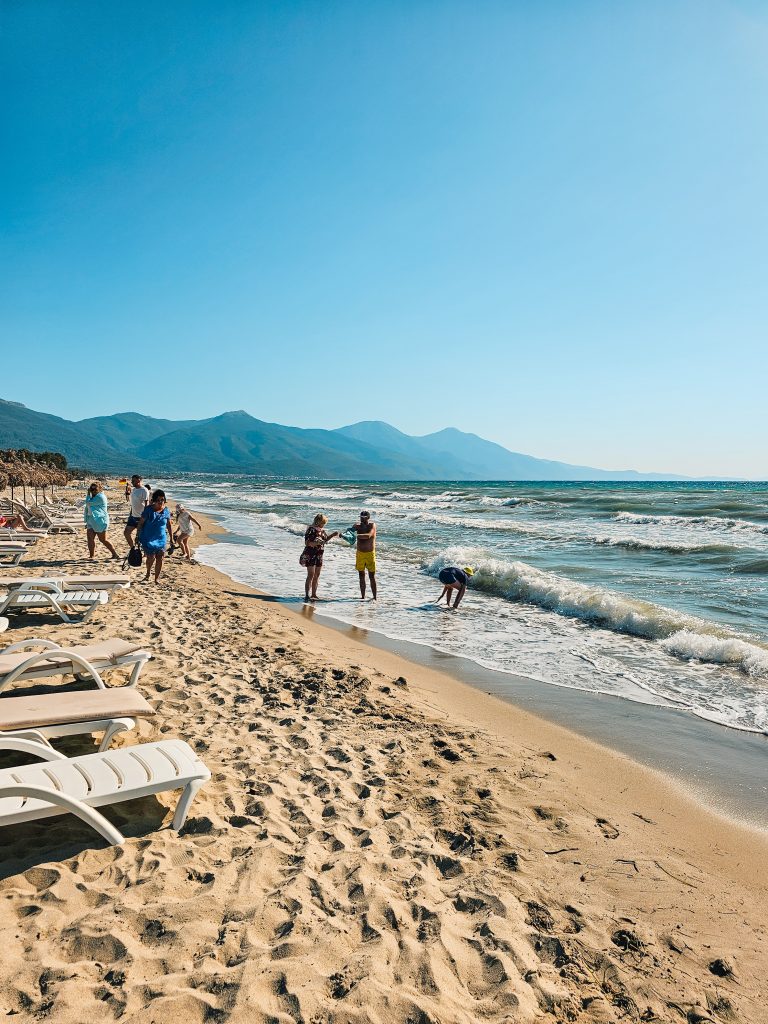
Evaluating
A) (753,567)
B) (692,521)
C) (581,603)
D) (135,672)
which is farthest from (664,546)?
(135,672)

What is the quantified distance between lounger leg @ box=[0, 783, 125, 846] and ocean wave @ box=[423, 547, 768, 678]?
7.18 meters

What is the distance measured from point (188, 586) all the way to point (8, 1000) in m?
8.82

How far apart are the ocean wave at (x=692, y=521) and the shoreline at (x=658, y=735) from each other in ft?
73.8

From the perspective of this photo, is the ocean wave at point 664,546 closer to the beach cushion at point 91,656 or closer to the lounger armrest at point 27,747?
the beach cushion at point 91,656

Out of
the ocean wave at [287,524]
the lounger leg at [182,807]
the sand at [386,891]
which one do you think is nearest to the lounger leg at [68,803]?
the sand at [386,891]

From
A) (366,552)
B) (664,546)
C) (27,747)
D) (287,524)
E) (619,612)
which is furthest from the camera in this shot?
(287,524)

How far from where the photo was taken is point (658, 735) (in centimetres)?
538

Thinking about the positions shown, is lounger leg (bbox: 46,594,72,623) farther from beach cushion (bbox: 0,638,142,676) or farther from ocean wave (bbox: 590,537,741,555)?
ocean wave (bbox: 590,537,741,555)

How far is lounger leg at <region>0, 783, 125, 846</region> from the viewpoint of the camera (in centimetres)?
268

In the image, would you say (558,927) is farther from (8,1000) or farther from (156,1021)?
(8,1000)

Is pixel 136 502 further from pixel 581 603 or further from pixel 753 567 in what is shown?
pixel 753 567

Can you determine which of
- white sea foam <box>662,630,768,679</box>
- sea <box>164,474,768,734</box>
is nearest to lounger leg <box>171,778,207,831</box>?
sea <box>164,474,768,734</box>

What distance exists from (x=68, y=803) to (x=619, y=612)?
872cm

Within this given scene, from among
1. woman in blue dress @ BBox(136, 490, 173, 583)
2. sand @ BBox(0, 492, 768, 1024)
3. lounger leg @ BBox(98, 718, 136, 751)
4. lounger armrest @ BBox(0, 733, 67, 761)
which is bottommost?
sand @ BBox(0, 492, 768, 1024)
